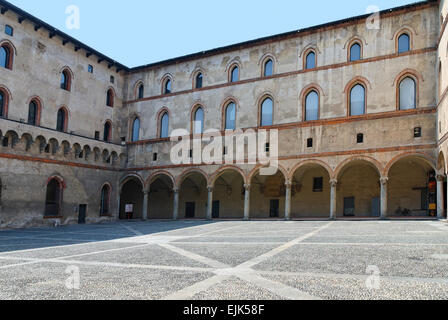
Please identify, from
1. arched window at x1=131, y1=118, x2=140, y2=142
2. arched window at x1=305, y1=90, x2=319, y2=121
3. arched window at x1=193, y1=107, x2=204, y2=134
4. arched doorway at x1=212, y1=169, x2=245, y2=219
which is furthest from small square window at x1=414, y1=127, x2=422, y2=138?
arched window at x1=131, y1=118, x2=140, y2=142

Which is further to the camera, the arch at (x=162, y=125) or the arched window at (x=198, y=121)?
the arch at (x=162, y=125)

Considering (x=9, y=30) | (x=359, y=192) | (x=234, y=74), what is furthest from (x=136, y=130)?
(x=359, y=192)

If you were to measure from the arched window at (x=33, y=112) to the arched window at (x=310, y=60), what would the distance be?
1694 cm

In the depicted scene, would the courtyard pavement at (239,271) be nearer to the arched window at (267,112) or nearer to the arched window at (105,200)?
the arched window at (267,112)

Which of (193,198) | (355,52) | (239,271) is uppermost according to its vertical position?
(355,52)

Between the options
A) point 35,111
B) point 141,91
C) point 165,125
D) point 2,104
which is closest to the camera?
point 2,104

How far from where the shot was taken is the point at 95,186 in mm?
28484

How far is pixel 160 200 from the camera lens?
33.3m

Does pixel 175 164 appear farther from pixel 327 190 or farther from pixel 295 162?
pixel 327 190

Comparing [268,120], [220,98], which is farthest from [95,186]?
[268,120]

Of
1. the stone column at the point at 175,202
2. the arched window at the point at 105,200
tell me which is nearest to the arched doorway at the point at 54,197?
the arched window at the point at 105,200

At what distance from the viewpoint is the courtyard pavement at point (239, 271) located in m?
6.00

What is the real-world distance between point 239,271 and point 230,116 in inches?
800

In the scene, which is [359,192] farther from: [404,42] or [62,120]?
[62,120]
